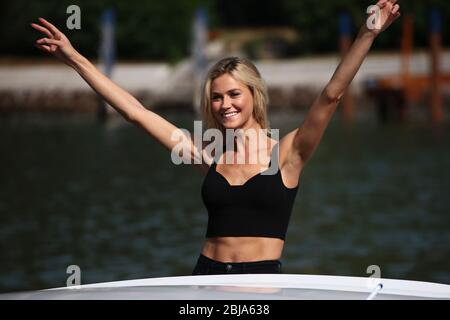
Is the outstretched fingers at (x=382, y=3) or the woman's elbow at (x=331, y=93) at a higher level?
the outstretched fingers at (x=382, y=3)

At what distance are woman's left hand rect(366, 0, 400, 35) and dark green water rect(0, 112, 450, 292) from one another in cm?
1437

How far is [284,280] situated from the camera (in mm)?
5008

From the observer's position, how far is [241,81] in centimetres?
546

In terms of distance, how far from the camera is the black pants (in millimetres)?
5418

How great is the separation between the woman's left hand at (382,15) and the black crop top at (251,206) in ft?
2.33

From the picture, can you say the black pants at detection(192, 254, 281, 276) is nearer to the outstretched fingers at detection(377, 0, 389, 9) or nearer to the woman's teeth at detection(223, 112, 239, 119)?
the woman's teeth at detection(223, 112, 239, 119)

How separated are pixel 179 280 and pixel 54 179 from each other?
34.4 metres

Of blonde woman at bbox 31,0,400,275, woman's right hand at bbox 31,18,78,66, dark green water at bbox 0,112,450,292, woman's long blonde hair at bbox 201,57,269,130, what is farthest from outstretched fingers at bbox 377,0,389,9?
dark green water at bbox 0,112,450,292

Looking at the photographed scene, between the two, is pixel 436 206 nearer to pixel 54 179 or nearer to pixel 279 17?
pixel 54 179

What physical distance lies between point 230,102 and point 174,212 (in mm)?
24759

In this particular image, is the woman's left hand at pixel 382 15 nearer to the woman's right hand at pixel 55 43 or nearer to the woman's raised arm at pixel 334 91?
the woman's raised arm at pixel 334 91

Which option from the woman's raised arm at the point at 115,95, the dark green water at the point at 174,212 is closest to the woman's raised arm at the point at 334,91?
the woman's raised arm at the point at 115,95

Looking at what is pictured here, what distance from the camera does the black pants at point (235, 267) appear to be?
5.42m
